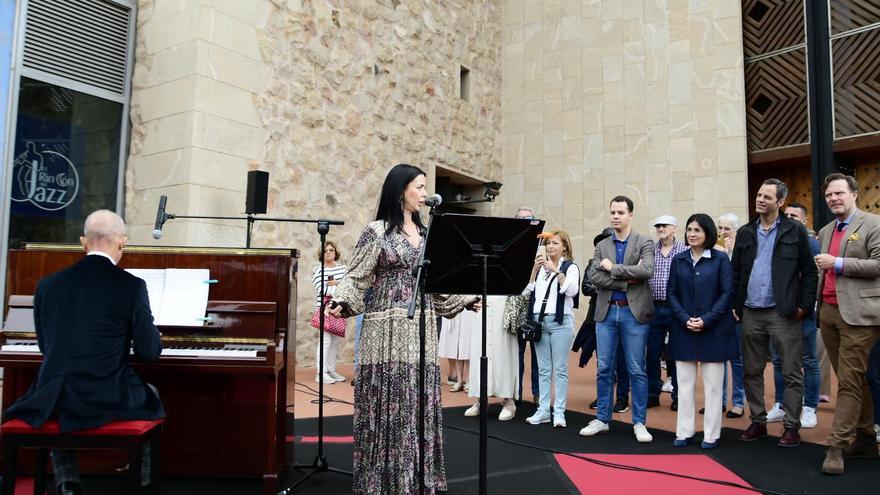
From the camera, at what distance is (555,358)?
539 centimetres

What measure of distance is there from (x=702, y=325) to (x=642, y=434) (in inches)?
37.0

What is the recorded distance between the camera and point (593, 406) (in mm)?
6082

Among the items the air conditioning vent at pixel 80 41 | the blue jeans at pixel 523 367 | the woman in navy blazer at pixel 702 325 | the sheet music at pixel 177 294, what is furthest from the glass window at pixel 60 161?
the woman in navy blazer at pixel 702 325

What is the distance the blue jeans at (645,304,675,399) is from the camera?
596 cm

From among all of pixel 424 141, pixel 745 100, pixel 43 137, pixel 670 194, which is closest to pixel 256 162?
pixel 43 137

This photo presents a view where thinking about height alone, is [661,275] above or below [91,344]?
above

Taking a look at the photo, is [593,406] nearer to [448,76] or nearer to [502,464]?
[502,464]

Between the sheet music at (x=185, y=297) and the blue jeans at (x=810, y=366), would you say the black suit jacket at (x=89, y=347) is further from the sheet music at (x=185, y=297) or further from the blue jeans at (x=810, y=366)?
the blue jeans at (x=810, y=366)

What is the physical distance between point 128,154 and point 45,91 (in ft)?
3.55

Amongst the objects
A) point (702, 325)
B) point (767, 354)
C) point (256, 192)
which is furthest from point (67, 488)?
point (767, 354)

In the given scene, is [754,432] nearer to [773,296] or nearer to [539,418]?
[773,296]

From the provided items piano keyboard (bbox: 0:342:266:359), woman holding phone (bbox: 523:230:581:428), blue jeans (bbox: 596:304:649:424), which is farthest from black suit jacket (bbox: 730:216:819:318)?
piano keyboard (bbox: 0:342:266:359)

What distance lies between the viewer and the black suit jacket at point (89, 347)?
2750 mm

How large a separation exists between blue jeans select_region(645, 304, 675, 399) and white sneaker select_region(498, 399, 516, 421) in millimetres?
1434
